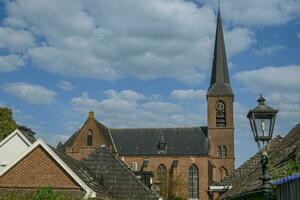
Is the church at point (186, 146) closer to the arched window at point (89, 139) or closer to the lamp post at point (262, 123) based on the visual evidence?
the arched window at point (89, 139)

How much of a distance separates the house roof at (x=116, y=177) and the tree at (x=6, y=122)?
24.9 m

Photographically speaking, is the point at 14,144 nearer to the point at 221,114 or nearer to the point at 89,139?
the point at 89,139

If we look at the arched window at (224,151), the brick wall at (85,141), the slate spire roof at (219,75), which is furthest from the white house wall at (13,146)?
the slate spire roof at (219,75)

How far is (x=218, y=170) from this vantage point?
210ft

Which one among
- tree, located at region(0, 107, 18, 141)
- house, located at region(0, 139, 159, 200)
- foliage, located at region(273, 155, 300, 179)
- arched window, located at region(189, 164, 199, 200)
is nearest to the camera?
foliage, located at region(273, 155, 300, 179)

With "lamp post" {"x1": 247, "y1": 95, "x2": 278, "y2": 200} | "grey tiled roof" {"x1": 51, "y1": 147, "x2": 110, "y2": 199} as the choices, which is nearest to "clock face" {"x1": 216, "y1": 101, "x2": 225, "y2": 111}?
"grey tiled roof" {"x1": 51, "y1": 147, "x2": 110, "y2": 199}

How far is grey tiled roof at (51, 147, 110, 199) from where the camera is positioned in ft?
67.3

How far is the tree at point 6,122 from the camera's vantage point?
46.7m

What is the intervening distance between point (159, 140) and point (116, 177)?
44.2m

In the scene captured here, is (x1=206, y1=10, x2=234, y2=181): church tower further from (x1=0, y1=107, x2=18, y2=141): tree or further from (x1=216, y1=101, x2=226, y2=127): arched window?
(x1=0, y1=107, x2=18, y2=141): tree

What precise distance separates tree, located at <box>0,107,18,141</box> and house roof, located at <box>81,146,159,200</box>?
2490 centimetres

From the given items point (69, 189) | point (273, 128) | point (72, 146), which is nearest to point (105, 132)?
point (72, 146)

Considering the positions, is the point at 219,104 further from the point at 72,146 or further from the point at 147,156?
the point at 72,146

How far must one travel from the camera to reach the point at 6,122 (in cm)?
4722
